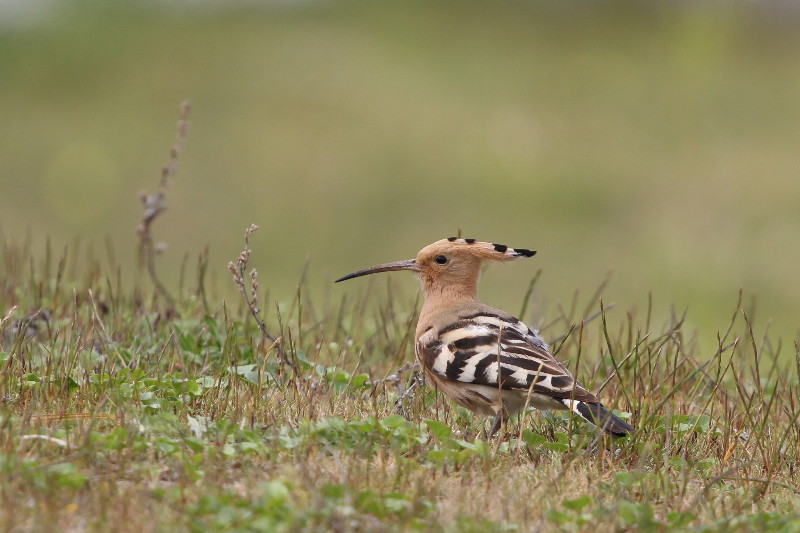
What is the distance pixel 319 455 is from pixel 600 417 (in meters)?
1.03

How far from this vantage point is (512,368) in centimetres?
421

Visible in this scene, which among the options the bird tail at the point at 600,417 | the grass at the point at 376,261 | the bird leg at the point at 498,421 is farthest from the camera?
the bird leg at the point at 498,421

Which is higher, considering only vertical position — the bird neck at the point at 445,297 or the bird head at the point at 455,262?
the bird head at the point at 455,262

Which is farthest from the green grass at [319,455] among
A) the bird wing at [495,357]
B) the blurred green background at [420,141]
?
the blurred green background at [420,141]

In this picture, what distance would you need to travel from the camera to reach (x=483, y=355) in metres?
4.34

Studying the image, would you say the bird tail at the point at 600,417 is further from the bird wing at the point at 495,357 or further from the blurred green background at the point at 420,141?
the blurred green background at the point at 420,141

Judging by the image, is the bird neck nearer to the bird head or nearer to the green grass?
the bird head

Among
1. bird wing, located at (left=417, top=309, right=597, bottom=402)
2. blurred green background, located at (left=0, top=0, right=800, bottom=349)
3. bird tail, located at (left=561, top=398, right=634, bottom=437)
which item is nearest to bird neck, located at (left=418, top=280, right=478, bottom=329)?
bird wing, located at (left=417, top=309, right=597, bottom=402)

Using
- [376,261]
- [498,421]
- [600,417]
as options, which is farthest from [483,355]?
[376,261]

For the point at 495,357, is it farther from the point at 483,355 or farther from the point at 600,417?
the point at 600,417

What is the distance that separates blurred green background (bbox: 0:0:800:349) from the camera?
35.1 ft

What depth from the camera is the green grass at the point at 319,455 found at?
121 inches

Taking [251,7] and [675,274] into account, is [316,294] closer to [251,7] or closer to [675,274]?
[675,274]

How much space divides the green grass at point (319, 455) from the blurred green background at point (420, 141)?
430 centimetres
